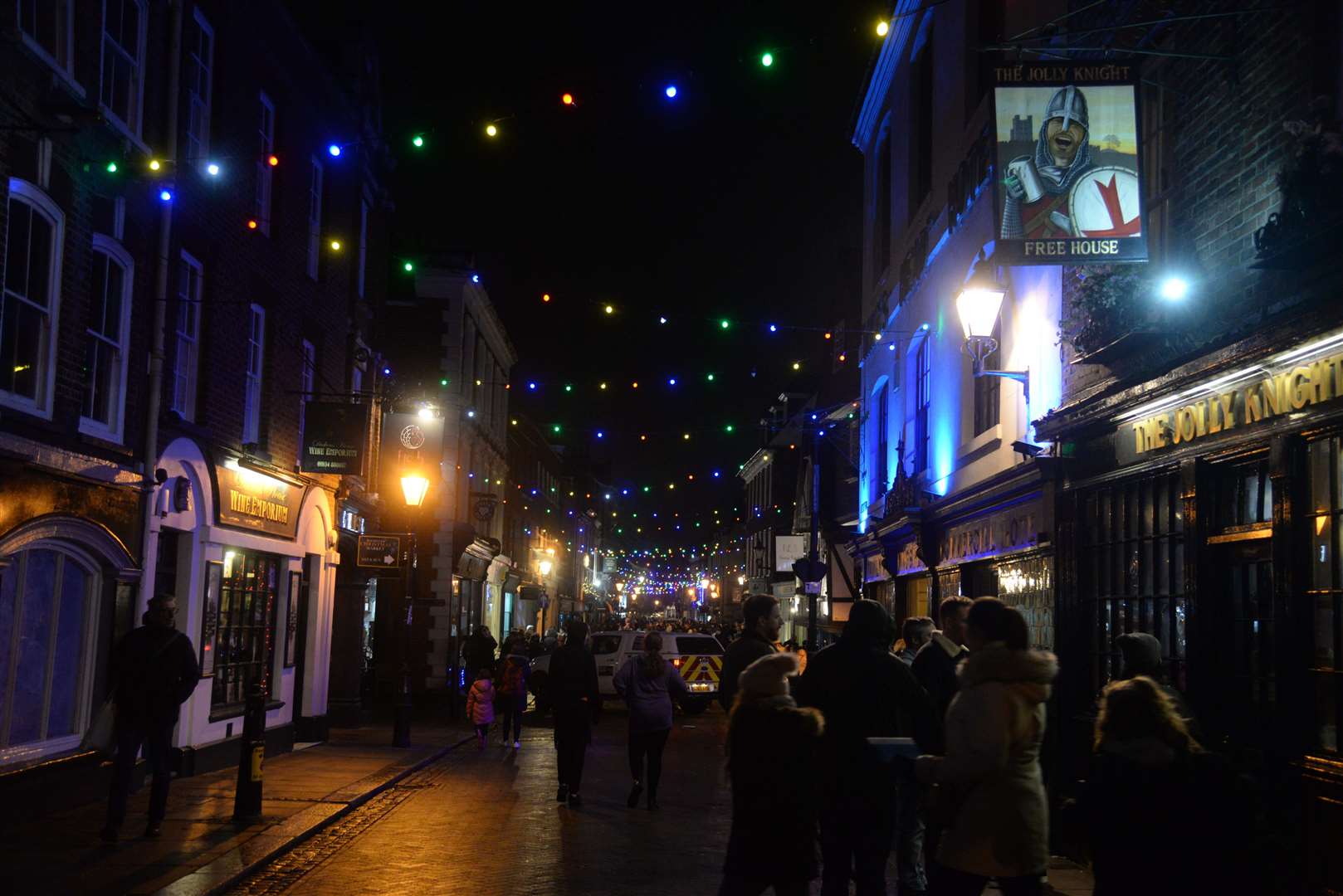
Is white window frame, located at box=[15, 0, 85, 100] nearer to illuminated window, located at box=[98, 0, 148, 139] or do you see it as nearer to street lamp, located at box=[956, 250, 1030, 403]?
illuminated window, located at box=[98, 0, 148, 139]

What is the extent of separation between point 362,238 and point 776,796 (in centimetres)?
1904

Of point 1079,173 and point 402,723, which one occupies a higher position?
point 1079,173

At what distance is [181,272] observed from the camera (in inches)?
576

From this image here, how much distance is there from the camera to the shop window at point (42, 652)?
11.1m

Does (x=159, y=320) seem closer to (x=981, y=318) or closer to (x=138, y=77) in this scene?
(x=138, y=77)

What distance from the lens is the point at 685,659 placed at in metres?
28.9

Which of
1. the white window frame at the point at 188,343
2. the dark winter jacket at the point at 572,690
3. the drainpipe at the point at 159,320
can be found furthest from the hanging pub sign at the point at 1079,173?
the white window frame at the point at 188,343

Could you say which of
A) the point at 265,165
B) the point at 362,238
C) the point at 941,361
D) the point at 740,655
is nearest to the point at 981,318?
the point at 941,361

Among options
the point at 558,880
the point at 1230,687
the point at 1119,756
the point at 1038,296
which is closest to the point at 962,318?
the point at 1038,296

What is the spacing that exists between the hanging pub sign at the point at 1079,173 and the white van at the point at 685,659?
62.9ft

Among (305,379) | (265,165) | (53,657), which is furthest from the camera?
(305,379)

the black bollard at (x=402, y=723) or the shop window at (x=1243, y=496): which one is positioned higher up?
the shop window at (x=1243, y=496)

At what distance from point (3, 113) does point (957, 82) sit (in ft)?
40.4

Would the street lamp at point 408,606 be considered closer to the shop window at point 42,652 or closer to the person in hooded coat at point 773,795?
the shop window at point 42,652
